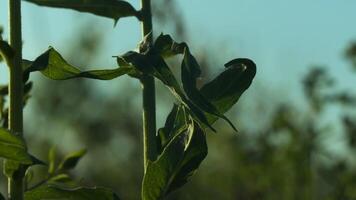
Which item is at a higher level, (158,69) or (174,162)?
(158,69)

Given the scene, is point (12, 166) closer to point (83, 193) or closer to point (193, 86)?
point (83, 193)

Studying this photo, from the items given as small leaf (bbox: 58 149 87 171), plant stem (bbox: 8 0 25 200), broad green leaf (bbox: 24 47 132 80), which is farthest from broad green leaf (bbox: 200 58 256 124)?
small leaf (bbox: 58 149 87 171)

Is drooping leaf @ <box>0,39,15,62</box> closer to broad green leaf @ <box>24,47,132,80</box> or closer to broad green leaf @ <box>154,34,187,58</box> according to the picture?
broad green leaf @ <box>24,47,132,80</box>

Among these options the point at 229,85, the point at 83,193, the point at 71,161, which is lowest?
the point at 71,161

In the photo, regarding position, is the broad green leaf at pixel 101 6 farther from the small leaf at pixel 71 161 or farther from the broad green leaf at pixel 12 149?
the small leaf at pixel 71 161

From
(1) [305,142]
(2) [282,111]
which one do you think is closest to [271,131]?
(2) [282,111]

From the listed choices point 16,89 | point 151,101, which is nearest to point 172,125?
point 151,101
